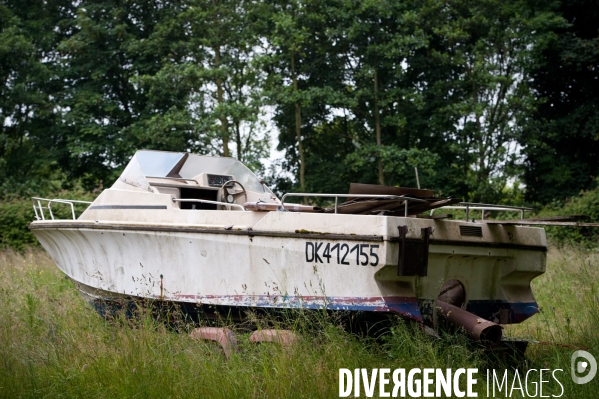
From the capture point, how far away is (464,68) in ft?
73.3

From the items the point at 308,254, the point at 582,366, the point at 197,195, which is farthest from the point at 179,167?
the point at 582,366

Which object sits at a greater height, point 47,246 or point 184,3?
point 184,3

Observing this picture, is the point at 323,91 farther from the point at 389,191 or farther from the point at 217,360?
the point at 217,360

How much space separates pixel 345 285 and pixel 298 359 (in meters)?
0.83

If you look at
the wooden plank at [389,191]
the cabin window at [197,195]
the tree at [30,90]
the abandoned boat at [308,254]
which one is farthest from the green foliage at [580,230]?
the tree at [30,90]

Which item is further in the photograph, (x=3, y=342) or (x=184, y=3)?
(x=184, y=3)

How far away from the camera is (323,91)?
20891 millimetres

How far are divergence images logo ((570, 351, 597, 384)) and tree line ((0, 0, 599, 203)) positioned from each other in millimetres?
14801

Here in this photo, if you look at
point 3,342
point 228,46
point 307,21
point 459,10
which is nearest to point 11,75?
point 228,46

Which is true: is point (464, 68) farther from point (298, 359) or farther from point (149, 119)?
point (298, 359)

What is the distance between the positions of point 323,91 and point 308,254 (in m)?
15.4

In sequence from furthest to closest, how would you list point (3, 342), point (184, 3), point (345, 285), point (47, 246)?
point (184, 3)
point (47, 246)
point (3, 342)
point (345, 285)

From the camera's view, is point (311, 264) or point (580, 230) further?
point (580, 230)

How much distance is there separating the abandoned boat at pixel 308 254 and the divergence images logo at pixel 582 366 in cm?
73
